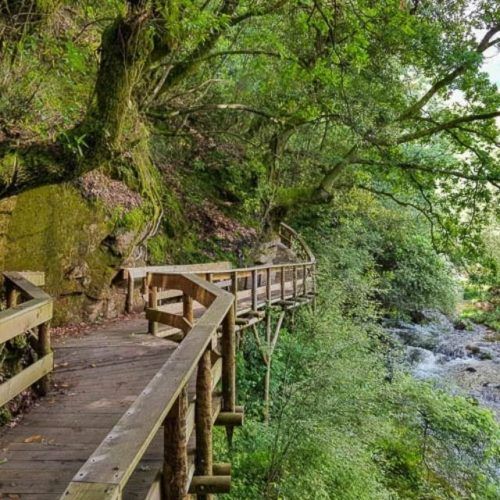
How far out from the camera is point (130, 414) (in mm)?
1607

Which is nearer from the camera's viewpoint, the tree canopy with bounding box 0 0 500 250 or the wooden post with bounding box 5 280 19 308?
the wooden post with bounding box 5 280 19 308

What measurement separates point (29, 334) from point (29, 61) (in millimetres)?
3546

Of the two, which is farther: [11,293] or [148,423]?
[11,293]

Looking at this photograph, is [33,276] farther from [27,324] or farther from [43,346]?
[27,324]

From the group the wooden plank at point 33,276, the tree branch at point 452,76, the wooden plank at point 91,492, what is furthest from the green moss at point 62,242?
the tree branch at point 452,76

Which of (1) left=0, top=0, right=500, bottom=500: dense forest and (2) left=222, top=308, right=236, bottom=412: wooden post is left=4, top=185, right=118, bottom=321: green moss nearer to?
(1) left=0, top=0, right=500, bottom=500: dense forest

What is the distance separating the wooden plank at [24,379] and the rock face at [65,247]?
2.50 meters

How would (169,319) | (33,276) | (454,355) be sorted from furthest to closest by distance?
(454,355) < (169,319) < (33,276)

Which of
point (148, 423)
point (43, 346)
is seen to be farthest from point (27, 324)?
point (148, 423)

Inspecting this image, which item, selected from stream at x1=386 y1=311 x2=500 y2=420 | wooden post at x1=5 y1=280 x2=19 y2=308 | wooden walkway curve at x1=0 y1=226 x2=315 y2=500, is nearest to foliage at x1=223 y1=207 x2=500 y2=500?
wooden walkway curve at x1=0 y1=226 x2=315 y2=500

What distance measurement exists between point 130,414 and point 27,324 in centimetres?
223

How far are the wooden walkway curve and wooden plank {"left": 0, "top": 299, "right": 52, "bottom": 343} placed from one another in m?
0.02

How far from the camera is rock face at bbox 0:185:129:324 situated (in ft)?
20.2

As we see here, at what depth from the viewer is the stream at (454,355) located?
14.0m
